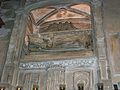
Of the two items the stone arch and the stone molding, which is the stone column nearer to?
the stone arch

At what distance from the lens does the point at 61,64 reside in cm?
845

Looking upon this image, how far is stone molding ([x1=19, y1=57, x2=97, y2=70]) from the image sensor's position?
8.32m

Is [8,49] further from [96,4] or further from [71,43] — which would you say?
[96,4]

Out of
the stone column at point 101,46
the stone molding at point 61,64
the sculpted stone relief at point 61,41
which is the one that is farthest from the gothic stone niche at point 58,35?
the stone column at point 101,46

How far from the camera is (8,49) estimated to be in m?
9.24

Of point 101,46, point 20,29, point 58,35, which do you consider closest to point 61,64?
point 101,46

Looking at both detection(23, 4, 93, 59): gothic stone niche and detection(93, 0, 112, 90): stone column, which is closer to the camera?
detection(93, 0, 112, 90): stone column

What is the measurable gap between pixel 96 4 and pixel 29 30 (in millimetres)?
3564

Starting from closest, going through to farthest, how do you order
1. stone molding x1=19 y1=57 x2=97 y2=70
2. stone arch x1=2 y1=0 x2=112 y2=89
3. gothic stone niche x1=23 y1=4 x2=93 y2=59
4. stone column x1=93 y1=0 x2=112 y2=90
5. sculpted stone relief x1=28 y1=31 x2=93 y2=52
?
stone column x1=93 y1=0 x2=112 y2=90 → stone molding x1=19 y1=57 x2=97 y2=70 → stone arch x1=2 y1=0 x2=112 y2=89 → gothic stone niche x1=23 y1=4 x2=93 y2=59 → sculpted stone relief x1=28 y1=31 x2=93 y2=52

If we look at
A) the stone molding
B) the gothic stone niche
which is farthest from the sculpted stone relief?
the stone molding

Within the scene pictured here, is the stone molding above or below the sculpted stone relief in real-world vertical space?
below

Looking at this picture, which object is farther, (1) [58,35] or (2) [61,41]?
(1) [58,35]

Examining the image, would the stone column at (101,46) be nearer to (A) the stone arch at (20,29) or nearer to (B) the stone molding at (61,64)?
(A) the stone arch at (20,29)

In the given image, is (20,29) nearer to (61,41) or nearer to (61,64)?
(61,41)
